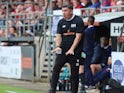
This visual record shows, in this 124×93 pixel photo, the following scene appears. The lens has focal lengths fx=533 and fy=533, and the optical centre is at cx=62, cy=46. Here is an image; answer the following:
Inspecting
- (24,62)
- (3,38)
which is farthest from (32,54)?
(3,38)

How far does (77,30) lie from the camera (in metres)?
12.9

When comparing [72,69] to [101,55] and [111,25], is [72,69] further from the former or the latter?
[101,55]

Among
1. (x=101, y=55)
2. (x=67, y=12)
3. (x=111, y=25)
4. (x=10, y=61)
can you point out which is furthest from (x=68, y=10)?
(x=10, y=61)

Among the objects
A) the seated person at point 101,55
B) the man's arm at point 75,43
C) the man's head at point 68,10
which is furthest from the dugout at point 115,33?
the man's head at point 68,10

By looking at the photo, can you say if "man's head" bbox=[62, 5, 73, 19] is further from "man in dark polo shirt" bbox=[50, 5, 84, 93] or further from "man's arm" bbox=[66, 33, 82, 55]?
"man's arm" bbox=[66, 33, 82, 55]

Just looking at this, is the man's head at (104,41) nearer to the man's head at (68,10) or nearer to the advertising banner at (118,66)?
the advertising banner at (118,66)

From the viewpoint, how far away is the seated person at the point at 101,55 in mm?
14141

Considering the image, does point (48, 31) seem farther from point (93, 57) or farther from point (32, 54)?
point (93, 57)

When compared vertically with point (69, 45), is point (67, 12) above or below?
above

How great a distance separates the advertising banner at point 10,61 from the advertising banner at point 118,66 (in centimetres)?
685

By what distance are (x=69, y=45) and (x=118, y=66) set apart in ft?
4.68

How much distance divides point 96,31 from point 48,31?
4382 mm

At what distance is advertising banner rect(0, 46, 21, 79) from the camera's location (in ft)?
64.9

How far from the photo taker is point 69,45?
12867mm
